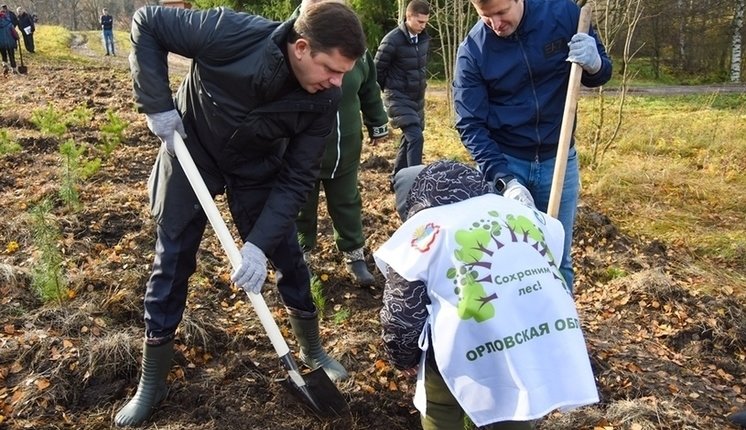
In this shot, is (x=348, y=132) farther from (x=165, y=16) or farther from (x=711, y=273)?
(x=711, y=273)

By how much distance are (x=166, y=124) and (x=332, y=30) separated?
0.77 m

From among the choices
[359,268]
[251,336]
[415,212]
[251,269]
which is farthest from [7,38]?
[415,212]

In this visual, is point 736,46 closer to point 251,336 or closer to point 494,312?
point 251,336

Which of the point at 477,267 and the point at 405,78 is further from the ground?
the point at 405,78

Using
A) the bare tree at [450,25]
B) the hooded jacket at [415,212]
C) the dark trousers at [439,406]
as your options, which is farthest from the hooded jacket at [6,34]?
the dark trousers at [439,406]

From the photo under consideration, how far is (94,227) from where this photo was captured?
450 centimetres

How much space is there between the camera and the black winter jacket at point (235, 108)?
224 centimetres

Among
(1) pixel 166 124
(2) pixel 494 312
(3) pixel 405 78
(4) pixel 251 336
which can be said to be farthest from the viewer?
(3) pixel 405 78

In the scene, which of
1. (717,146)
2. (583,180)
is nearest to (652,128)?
(717,146)

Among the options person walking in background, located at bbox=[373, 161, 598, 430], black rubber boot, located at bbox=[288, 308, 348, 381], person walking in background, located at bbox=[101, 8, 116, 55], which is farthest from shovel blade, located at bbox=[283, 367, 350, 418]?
person walking in background, located at bbox=[101, 8, 116, 55]

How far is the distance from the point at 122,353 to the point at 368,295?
1.61 m

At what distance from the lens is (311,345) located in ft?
9.87

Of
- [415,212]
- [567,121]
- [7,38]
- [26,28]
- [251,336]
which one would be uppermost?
[26,28]

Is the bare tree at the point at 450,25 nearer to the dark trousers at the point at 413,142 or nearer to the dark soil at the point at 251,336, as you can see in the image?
the dark trousers at the point at 413,142
